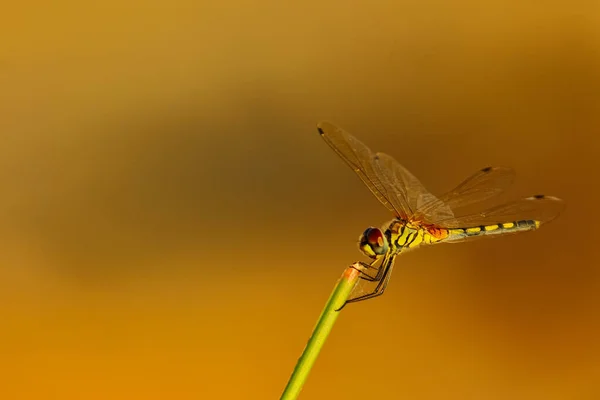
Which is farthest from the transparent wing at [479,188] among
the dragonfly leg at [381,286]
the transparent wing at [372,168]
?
the dragonfly leg at [381,286]

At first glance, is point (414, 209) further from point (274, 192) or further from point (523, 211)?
point (274, 192)

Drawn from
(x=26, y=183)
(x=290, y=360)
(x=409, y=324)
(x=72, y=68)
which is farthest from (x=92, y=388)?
(x=72, y=68)

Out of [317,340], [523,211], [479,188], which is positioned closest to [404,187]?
[479,188]

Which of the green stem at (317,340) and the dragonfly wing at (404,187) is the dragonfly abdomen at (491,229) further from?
the green stem at (317,340)

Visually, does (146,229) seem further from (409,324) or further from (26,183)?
(409,324)

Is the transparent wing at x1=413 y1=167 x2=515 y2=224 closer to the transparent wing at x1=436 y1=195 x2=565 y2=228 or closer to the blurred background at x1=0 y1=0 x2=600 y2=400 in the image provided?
the transparent wing at x1=436 y1=195 x2=565 y2=228

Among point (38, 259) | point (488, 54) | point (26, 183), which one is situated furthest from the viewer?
point (488, 54)

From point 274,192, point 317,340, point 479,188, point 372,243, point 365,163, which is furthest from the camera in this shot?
point 274,192
